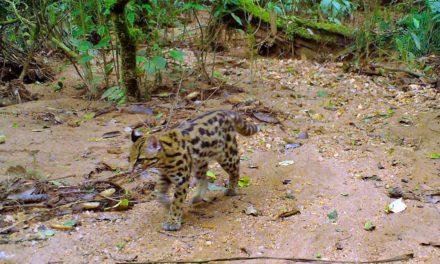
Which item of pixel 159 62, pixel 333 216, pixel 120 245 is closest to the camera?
pixel 120 245

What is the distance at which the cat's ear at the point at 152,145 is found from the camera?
15.3 feet

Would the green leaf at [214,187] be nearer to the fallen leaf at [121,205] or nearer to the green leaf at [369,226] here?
the fallen leaf at [121,205]

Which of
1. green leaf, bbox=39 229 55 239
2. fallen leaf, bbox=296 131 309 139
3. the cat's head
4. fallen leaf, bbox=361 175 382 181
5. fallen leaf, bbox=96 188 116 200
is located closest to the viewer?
green leaf, bbox=39 229 55 239

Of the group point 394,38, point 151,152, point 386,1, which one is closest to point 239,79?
point 394,38

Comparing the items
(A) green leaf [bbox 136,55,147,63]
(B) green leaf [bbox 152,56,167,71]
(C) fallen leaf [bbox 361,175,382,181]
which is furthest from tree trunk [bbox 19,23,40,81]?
(C) fallen leaf [bbox 361,175,382,181]

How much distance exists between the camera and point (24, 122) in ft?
24.3

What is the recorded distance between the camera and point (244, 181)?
229 inches

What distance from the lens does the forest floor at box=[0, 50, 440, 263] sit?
448 centimetres

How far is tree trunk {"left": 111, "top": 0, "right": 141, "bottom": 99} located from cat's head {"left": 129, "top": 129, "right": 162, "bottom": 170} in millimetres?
3318

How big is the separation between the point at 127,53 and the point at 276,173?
3194mm

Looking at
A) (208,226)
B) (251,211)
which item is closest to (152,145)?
(208,226)

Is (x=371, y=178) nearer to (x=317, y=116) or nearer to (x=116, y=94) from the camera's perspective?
(x=317, y=116)

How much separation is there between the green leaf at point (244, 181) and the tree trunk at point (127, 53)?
9.54ft

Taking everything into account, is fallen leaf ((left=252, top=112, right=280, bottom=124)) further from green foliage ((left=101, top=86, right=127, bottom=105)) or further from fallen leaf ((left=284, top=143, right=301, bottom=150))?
green foliage ((left=101, top=86, right=127, bottom=105))
